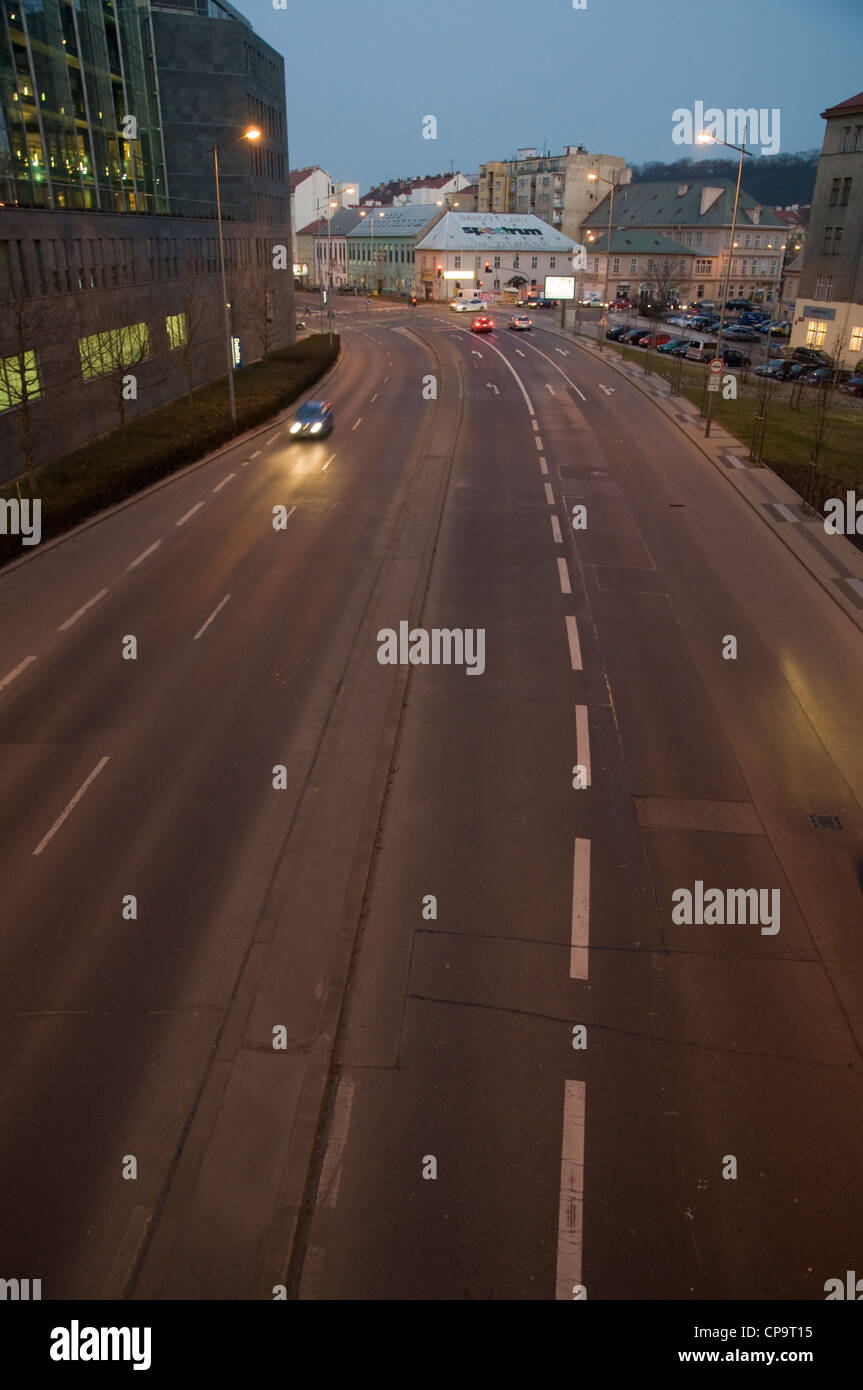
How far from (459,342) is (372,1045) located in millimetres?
62392

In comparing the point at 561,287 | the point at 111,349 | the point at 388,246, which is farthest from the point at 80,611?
the point at 388,246

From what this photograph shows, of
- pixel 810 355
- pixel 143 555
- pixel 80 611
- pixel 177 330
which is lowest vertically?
pixel 80 611

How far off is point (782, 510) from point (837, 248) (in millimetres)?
46057

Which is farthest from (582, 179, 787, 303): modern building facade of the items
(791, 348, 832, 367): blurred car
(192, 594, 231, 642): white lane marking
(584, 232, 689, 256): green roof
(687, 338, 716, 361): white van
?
(192, 594, 231, 642): white lane marking

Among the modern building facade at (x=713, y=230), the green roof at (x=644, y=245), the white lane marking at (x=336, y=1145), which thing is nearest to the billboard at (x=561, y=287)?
the green roof at (x=644, y=245)

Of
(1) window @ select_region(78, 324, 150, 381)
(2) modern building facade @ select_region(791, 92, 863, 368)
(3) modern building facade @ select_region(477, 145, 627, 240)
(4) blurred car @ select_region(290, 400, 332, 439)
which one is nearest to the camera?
(1) window @ select_region(78, 324, 150, 381)

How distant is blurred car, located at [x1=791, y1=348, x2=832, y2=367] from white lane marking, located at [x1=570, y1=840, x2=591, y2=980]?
171 feet

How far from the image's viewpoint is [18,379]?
2817 cm

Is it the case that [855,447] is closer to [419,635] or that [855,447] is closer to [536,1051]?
[419,635]

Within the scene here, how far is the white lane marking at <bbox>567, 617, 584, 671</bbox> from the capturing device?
55.2 ft

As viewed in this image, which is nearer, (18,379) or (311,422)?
(18,379)

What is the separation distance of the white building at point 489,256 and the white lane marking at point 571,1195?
4302 inches

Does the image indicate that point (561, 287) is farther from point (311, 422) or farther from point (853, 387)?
point (311, 422)

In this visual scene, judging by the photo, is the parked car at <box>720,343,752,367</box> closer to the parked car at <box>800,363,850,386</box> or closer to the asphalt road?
the parked car at <box>800,363,850,386</box>
